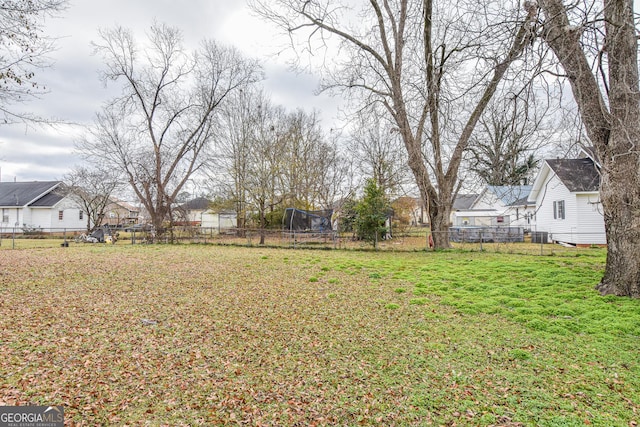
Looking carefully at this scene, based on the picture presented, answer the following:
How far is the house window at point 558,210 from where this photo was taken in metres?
16.4

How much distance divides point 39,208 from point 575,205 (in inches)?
1549

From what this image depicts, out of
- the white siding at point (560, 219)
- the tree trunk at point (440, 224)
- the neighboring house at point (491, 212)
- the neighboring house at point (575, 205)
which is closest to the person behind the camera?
the tree trunk at point (440, 224)

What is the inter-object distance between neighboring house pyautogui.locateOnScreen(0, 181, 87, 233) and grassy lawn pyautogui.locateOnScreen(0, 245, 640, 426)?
89.8ft

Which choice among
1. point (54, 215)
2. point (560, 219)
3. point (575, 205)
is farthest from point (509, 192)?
point (54, 215)

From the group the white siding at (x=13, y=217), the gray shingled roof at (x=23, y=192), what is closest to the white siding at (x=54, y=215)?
the white siding at (x=13, y=217)

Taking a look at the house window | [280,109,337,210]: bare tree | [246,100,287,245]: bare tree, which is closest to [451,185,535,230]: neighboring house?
the house window

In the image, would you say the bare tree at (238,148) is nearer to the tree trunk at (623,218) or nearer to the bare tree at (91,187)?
the bare tree at (91,187)

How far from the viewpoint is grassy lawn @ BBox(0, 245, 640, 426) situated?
255cm

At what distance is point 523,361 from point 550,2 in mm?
4828

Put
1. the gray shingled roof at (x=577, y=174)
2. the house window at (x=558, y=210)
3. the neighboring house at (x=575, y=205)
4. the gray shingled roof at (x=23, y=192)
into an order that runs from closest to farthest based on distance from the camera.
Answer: the neighboring house at (x=575, y=205) < the gray shingled roof at (x=577, y=174) < the house window at (x=558, y=210) < the gray shingled roof at (x=23, y=192)

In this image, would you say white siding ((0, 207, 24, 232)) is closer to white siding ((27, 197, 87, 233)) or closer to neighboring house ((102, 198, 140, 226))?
white siding ((27, 197, 87, 233))

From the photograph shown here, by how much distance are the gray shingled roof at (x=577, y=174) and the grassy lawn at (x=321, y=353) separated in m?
11.1

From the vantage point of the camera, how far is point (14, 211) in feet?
92.3

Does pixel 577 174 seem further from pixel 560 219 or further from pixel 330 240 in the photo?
pixel 330 240
